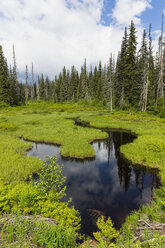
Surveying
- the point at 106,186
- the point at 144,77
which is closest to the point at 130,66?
the point at 144,77

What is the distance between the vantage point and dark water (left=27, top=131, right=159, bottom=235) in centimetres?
668

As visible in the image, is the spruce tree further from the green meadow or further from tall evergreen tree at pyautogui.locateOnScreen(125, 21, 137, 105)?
tall evergreen tree at pyautogui.locateOnScreen(125, 21, 137, 105)

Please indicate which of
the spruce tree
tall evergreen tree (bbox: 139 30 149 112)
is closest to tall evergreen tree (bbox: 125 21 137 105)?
tall evergreen tree (bbox: 139 30 149 112)

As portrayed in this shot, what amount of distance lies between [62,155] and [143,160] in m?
7.14

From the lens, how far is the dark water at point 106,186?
6.68 m

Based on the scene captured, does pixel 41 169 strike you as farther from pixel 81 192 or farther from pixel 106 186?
pixel 106 186

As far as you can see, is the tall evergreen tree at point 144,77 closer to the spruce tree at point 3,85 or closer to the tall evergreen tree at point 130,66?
the tall evergreen tree at point 130,66

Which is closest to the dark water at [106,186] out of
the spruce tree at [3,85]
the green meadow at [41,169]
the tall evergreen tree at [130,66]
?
the green meadow at [41,169]

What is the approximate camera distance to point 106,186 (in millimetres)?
9000

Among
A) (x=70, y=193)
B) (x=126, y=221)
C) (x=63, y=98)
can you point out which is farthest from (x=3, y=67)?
(x=126, y=221)

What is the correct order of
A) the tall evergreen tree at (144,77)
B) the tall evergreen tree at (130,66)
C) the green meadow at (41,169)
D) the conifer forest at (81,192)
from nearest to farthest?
the conifer forest at (81,192) < the green meadow at (41,169) < the tall evergreen tree at (144,77) < the tall evergreen tree at (130,66)

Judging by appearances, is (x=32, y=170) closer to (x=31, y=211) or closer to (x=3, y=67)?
(x=31, y=211)

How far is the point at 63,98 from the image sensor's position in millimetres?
81062

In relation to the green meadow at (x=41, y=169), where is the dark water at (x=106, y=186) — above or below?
below
